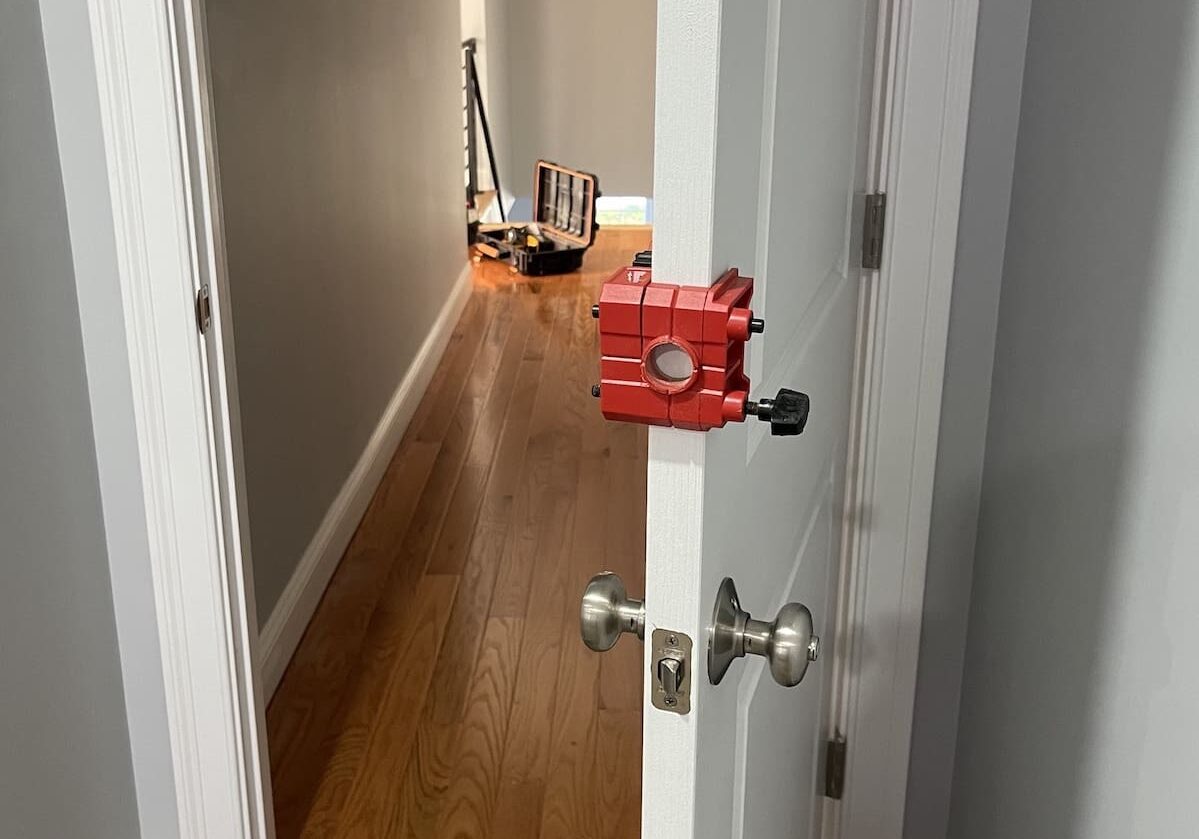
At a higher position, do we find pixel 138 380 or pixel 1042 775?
pixel 138 380

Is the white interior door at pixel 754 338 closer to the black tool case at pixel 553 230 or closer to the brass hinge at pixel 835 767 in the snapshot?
the brass hinge at pixel 835 767

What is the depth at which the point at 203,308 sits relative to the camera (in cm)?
151

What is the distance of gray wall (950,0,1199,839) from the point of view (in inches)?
33.1

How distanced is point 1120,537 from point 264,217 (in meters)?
1.80

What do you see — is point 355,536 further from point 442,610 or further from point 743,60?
point 743,60

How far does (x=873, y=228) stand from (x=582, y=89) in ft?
16.9

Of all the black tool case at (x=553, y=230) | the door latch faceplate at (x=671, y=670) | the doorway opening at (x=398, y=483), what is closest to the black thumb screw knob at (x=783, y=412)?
the door latch faceplate at (x=671, y=670)

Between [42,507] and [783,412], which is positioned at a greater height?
[783,412]

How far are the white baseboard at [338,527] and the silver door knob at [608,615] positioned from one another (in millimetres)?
1471

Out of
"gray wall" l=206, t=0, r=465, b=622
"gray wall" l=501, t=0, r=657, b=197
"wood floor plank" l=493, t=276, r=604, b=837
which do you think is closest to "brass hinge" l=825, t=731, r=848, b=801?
"wood floor plank" l=493, t=276, r=604, b=837

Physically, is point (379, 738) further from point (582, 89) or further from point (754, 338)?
point (582, 89)

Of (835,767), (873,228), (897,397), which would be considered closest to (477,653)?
(835,767)

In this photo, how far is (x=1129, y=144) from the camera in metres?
0.95

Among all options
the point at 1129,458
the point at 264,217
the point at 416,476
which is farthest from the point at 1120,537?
the point at 416,476
